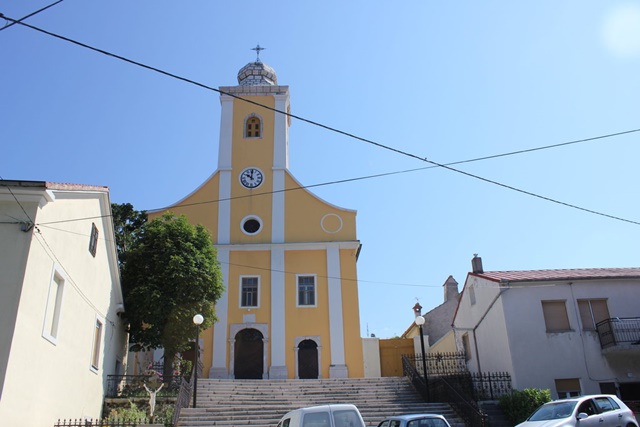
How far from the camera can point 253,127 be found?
109 feet

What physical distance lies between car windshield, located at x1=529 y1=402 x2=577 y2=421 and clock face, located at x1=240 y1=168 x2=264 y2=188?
20749mm

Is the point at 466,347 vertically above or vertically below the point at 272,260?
below

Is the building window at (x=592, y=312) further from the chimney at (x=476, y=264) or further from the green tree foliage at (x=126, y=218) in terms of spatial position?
the green tree foliage at (x=126, y=218)

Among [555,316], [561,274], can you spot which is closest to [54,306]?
[555,316]

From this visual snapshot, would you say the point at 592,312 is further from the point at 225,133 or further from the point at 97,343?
the point at 225,133

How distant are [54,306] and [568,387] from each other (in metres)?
16.3

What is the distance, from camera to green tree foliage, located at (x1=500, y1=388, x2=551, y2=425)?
18047 millimetres

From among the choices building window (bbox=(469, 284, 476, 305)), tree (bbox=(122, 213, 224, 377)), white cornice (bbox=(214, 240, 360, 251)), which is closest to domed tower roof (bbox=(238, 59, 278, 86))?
white cornice (bbox=(214, 240, 360, 251))

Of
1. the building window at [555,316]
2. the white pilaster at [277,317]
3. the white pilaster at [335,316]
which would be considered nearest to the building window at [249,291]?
the white pilaster at [277,317]

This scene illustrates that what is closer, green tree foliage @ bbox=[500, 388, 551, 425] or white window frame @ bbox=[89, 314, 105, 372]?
white window frame @ bbox=[89, 314, 105, 372]

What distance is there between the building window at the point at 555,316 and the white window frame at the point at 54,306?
51.6 feet

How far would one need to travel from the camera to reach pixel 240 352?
27.9 meters

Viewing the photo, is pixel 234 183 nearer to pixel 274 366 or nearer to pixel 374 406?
pixel 274 366

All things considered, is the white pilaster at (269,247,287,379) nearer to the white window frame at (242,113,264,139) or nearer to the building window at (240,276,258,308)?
the building window at (240,276,258,308)
